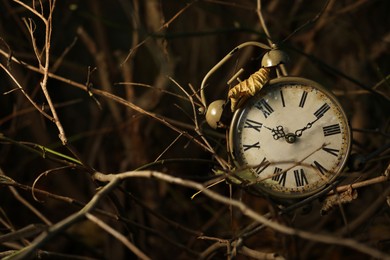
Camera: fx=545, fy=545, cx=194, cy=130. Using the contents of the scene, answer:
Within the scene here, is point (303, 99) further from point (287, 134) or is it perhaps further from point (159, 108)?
point (159, 108)

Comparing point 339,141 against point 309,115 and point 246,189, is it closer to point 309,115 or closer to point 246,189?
point 309,115

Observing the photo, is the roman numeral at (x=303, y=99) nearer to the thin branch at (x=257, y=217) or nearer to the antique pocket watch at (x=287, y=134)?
the antique pocket watch at (x=287, y=134)

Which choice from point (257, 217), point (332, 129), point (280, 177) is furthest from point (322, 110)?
point (257, 217)

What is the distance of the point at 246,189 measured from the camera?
0.99 meters

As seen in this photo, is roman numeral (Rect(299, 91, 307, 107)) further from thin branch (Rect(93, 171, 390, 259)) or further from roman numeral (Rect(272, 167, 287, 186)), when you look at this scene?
thin branch (Rect(93, 171, 390, 259))

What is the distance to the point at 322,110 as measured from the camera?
100 centimetres

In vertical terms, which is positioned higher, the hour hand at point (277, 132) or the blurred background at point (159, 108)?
the blurred background at point (159, 108)

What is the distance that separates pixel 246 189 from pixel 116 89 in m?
1.40

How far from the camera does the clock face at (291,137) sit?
0.99 metres

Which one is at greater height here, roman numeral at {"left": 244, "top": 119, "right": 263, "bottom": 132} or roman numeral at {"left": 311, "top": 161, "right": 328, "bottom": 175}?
roman numeral at {"left": 244, "top": 119, "right": 263, "bottom": 132}

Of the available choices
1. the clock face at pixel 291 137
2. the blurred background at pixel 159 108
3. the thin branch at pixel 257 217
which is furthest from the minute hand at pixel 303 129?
the blurred background at pixel 159 108

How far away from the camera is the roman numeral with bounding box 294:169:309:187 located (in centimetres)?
99

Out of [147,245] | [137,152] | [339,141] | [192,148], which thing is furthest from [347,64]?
[339,141]

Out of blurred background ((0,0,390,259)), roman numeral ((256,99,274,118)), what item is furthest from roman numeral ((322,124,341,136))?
blurred background ((0,0,390,259))
